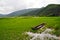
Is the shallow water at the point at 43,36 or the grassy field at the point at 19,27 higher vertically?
the grassy field at the point at 19,27

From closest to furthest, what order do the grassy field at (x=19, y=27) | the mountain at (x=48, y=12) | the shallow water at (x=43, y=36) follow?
the shallow water at (x=43, y=36) < the grassy field at (x=19, y=27) < the mountain at (x=48, y=12)

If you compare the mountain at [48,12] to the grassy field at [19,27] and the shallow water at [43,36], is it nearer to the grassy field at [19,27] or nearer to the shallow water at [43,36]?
the grassy field at [19,27]

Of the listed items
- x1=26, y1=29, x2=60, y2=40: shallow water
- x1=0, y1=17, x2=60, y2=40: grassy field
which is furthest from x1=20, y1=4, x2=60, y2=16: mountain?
x1=26, y1=29, x2=60, y2=40: shallow water

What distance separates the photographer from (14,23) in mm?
4547

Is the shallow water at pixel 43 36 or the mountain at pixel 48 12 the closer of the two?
the shallow water at pixel 43 36

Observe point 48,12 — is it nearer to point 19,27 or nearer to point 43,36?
point 19,27

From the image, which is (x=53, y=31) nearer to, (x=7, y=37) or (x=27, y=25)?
(x=27, y=25)

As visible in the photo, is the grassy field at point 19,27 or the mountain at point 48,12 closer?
the grassy field at point 19,27

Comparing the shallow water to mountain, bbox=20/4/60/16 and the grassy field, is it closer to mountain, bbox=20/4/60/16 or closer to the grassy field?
the grassy field

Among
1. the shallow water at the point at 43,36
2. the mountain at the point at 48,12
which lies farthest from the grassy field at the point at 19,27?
the mountain at the point at 48,12

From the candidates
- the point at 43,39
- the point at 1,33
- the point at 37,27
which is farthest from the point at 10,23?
the point at 43,39

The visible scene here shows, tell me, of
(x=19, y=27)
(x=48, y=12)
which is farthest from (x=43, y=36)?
(x=48, y=12)

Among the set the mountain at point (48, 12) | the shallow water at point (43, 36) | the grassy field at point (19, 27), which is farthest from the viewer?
the mountain at point (48, 12)

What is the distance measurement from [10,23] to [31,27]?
2.57ft
